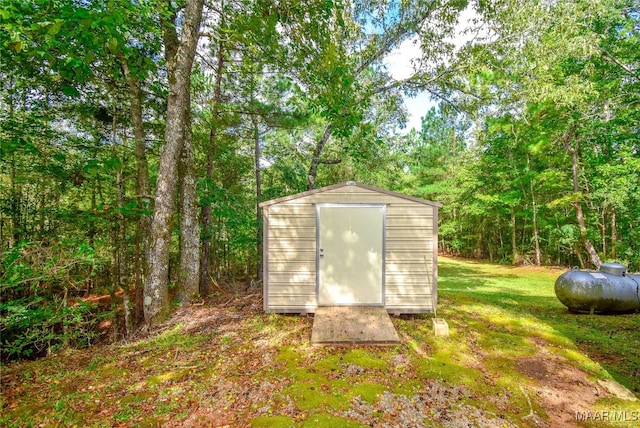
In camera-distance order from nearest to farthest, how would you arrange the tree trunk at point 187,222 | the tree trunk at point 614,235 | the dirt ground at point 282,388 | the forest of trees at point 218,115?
1. the dirt ground at point 282,388
2. the forest of trees at point 218,115
3. the tree trunk at point 187,222
4. the tree trunk at point 614,235

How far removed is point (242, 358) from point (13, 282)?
2.63 metres

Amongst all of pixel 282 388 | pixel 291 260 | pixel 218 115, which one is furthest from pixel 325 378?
pixel 218 115

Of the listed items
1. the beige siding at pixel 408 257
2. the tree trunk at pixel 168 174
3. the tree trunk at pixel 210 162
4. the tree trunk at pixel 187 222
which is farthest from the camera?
the tree trunk at pixel 210 162

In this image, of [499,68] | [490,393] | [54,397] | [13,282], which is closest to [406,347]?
[490,393]

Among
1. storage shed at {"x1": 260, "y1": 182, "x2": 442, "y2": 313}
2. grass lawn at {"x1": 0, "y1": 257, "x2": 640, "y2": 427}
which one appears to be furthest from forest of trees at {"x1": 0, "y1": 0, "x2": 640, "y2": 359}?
storage shed at {"x1": 260, "y1": 182, "x2": 442, "y2": 313}

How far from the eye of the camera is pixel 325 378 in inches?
125

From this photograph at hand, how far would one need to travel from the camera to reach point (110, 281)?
29.1ft

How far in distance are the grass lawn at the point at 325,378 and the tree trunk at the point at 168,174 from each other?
1.91 ft

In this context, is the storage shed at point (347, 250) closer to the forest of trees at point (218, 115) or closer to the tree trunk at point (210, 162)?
the forest of trees at point (218, 115)

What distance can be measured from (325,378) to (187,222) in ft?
12.7

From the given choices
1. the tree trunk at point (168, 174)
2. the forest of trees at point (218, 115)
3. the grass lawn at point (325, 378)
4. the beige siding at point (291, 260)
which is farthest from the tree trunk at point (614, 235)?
the tree trunk at point (168, 174)

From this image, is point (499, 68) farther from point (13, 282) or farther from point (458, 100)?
point (13, 282)

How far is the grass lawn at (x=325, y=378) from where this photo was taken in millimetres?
2604

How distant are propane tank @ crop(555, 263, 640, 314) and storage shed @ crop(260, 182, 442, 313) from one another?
3.18 metres
